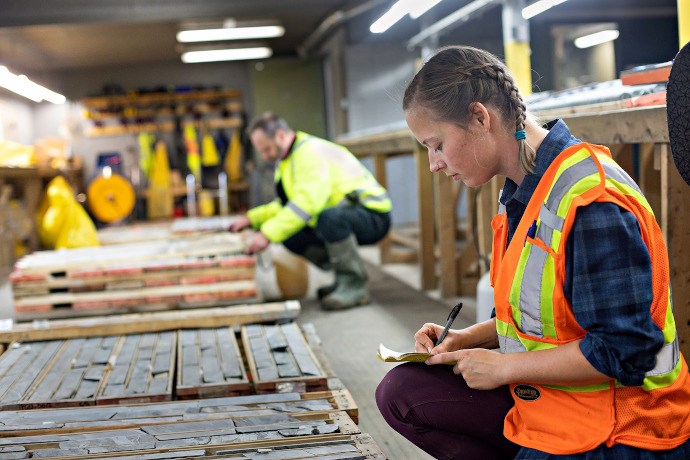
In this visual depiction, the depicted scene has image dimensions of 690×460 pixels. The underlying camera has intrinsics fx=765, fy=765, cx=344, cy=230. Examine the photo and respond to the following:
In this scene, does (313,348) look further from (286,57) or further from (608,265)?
(286,57)

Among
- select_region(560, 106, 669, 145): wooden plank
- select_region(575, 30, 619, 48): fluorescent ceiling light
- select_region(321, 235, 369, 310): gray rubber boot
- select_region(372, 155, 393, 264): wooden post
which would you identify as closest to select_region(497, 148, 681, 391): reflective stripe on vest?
select_region(560, 106, 669, 145): wooden plank

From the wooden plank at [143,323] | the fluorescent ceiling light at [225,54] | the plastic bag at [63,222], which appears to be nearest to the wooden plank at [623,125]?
the wooden plank at [143,323]

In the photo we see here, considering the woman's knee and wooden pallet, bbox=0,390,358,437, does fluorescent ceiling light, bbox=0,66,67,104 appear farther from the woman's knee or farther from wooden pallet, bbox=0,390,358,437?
the woman's knee

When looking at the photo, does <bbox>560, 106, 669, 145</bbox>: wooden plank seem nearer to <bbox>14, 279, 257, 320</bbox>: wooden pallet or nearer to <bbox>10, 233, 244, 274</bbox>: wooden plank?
<bbox>14, 279, 257, 320</bbox>: wooden pallet

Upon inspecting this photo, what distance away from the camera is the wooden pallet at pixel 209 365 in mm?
3203

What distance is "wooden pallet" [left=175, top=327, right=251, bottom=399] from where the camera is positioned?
10.5ft

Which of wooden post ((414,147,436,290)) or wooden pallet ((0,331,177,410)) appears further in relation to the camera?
wooden post ((414,147,436,290))

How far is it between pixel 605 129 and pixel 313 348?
1811 mm

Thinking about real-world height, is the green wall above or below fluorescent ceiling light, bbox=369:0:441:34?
above

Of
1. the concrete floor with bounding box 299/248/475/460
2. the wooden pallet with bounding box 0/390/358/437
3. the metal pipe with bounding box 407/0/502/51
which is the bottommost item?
the concrete floor with bounding box 299/248/475/460

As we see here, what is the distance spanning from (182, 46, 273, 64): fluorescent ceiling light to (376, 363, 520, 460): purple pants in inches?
567

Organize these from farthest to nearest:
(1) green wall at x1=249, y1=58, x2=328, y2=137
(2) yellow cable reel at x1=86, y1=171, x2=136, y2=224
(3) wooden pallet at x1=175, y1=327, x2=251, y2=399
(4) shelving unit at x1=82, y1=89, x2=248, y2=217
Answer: (1) green wall at x1=249, y1=58, x2=328, y2=137
(4) shelving unit at x1=82, y1=89, x2=248, y2=217
(2) yellow cable reel at x1=86, y1=171, x2=136, y2=224
(3) wooden pallet at x1=175, y1=327, x2=251, y2=399

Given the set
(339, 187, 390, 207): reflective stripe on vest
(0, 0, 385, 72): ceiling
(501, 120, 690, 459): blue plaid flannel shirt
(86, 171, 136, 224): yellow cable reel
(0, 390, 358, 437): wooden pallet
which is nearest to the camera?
(501, 120, 690, 459): blue plaid flannel shirt

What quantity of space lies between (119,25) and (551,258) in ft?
41.4
